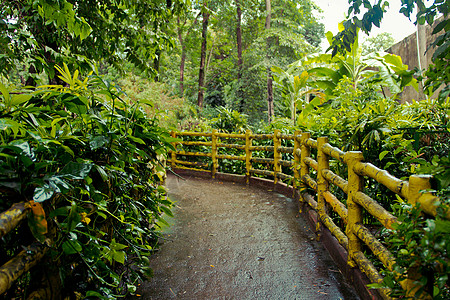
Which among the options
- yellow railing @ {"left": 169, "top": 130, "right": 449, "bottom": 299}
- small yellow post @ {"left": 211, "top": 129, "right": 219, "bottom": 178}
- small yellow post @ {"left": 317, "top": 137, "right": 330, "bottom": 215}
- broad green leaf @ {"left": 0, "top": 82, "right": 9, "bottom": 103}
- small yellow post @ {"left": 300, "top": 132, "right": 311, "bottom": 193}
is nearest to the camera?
broad green leaf @ {"left": 0, "top": 82, "right": 9, "bottom": 103}

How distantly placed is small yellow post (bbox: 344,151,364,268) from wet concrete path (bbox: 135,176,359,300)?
34 cm

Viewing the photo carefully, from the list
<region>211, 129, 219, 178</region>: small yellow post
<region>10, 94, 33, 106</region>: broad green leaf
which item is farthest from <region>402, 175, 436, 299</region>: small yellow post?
<region>211, 129, 219, 178</region>: small yellow post

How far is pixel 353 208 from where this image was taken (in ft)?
8.25

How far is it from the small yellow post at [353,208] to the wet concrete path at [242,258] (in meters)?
0.34

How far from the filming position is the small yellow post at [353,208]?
8.15 feet

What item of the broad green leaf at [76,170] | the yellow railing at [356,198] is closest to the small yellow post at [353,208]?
the yellow railing at [356,198]

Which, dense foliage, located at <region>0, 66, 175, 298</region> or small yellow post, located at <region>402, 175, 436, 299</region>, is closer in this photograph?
dense foliage, located at <region>0, 66, 175, 298</region>

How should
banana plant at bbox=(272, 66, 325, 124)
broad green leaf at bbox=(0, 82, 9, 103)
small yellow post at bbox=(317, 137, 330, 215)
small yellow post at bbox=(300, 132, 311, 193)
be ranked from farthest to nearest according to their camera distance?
banana plant at bbox=(272, 66, 325, 124)
small yellow post at bbox=(300, 132, 311, 193)
small yellow post at bbox=(317, 137, 330, 215)
broad green leaf at bbox=(0, 82, 9, 103)

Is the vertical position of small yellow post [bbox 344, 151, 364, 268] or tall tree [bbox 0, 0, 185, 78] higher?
tall tree [bbox 0, 0, 185, 78]

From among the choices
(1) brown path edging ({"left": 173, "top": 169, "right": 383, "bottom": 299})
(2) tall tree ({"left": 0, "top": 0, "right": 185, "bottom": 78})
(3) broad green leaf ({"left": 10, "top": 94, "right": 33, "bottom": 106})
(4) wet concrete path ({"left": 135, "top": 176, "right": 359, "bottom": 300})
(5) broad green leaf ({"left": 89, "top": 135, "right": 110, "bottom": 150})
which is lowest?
(4) wet concrete path ({"left": 135, "top": 176, "right": 359, "bottom": 300})

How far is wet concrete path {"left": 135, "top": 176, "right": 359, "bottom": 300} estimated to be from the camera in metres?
2.56

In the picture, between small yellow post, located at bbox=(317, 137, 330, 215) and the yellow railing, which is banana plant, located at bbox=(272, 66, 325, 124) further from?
small yellow post, located at bbox=(317, 137, 330, 215)

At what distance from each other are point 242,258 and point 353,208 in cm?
127

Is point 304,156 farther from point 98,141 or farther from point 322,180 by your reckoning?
point 98,141
